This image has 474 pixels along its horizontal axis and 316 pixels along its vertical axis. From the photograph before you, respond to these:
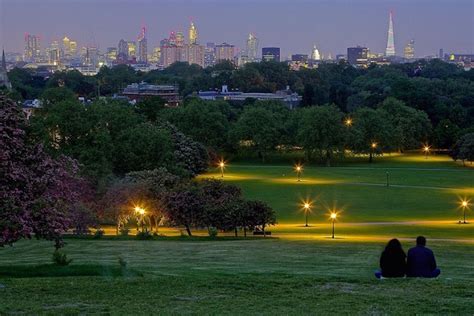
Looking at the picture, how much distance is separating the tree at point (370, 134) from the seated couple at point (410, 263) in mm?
75488

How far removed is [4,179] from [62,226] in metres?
2.44

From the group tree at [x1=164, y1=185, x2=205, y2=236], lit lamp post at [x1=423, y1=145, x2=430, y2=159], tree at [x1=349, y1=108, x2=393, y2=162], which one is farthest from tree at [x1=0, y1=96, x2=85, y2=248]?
lit lamp post at [x1=423, y1=145, x2=430, y2=159]

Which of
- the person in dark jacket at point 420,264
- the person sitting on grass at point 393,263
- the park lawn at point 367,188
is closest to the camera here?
the person sitting on grass at point 393,263

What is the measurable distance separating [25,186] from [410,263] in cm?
1033

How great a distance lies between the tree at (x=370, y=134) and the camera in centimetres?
9188

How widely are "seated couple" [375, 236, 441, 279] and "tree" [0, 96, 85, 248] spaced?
910 centimetres

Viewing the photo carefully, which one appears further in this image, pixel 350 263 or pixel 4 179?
pixel 350 263

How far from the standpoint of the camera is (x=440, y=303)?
14047 mm

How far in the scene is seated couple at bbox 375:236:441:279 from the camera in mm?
15953

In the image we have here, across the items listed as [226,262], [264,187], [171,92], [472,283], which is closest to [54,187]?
→ [226,262]

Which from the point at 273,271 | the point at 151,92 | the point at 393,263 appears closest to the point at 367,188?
the point at 273,271

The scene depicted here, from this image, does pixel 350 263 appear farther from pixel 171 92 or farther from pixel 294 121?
pixel 171 92

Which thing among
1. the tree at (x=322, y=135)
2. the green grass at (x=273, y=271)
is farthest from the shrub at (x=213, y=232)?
the tree at (x=322, y=135)

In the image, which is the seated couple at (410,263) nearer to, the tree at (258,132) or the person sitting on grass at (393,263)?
the person sitting on grass at (393,263)
